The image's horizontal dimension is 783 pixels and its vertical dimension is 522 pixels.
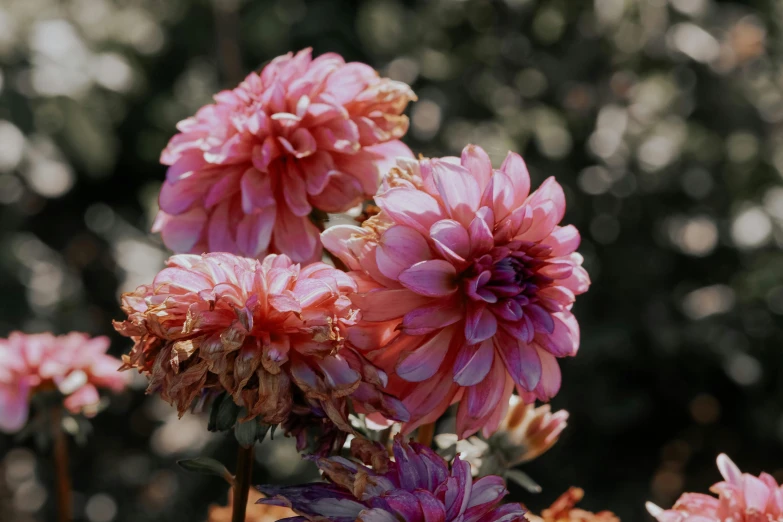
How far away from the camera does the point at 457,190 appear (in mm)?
431

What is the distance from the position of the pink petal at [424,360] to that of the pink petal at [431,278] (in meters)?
0.02

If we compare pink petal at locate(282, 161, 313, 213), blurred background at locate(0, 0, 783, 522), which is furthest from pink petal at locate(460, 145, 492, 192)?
blurred background at locate(0, 0, 783, 522)

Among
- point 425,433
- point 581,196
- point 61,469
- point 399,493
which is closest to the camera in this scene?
point 399,493

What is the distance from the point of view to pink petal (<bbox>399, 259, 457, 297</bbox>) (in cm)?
41

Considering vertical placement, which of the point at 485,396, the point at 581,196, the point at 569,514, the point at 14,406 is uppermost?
the point at 485,396

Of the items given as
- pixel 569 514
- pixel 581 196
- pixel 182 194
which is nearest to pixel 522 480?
pixel 569 514

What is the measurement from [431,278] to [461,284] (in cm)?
3

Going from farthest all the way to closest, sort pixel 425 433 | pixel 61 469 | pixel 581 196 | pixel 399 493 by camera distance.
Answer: pixel 581 196 → pixel 61 469 → pixel 425 433 → pixel 399 493

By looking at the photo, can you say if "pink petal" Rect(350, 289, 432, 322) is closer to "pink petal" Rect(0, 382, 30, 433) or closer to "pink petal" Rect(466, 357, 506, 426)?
"pink petal" Rect(466, 357, 506, 426)

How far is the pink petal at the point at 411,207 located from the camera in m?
0.42

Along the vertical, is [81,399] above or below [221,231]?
below

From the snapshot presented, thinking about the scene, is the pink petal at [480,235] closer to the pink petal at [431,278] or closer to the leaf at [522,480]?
the pink petal at [431,278]

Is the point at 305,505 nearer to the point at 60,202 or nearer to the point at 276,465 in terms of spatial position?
the point at 276,465

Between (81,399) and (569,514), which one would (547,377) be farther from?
(81,399)
